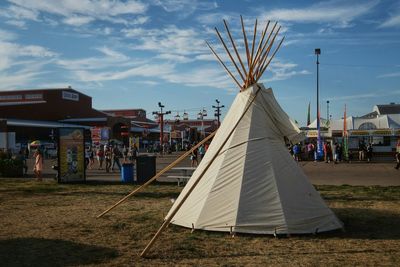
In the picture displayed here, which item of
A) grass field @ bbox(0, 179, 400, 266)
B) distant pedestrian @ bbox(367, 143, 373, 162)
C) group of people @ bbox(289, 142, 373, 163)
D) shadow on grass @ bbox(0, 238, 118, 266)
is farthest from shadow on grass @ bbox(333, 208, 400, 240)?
distant pedestrian @ bbox(367, 143, 373, 162)

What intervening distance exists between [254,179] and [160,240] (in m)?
2.06

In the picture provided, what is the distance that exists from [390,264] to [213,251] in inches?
102

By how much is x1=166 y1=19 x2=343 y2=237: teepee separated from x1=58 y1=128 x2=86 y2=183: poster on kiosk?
37.3ft

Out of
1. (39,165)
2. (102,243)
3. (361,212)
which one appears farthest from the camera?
(39,165)

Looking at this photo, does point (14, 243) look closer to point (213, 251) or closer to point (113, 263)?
point (113, 263)

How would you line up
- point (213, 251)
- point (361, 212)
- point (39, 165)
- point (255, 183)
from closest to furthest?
1. point (213, 251)
2. point (255, 183)
3. point (361, 212)
4. point (39, 165)

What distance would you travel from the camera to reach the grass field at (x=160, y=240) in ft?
22.4

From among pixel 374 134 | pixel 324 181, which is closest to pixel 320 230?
pixel 324 181

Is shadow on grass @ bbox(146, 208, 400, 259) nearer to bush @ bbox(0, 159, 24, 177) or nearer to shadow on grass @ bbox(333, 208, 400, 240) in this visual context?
shadow on grass @ bbox(333, 208, 400, 240)

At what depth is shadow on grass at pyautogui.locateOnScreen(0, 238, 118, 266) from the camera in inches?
270

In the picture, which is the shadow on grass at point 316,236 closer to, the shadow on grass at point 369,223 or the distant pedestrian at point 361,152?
the shadow on grass at point 369,223

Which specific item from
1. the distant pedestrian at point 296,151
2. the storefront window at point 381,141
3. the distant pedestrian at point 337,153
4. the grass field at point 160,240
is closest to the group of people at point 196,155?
the distant pedestrian at point 296,151

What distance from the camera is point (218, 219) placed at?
8414 millimetres

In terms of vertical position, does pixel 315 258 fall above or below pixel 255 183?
below
